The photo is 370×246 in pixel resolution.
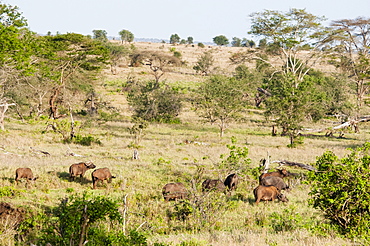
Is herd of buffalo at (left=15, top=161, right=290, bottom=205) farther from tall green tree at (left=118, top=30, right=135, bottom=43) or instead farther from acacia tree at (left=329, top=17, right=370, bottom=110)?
tall green tree at (left=118, top=30, right=135, bottom=43)

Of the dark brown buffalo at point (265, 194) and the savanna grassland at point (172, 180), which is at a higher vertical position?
the dark brown buffalo at point (265, 194)

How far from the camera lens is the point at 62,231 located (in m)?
7.09

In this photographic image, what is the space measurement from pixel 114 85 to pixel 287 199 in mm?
54912

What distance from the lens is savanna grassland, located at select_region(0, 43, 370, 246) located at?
920cm

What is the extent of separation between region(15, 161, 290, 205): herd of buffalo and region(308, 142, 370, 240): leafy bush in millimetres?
3759

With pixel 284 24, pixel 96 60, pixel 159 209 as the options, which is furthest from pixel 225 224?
pixel 284 24

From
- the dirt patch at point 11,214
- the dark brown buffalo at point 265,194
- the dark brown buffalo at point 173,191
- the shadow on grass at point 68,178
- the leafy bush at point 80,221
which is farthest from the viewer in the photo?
the shadow on grass at point 68,178

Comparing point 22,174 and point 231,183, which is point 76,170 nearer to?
point 22,174

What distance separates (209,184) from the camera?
550 inches

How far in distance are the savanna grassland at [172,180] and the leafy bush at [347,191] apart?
0.48 meters

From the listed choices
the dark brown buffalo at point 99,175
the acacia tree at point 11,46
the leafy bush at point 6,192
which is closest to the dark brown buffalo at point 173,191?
the dark brown buffalo at point 99,175

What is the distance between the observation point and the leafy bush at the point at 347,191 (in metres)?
8.15

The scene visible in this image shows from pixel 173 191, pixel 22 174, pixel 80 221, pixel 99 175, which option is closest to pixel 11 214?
pixel 80 221

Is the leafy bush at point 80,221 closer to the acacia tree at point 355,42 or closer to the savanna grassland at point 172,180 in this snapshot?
the savanna grassland at point 172,180
